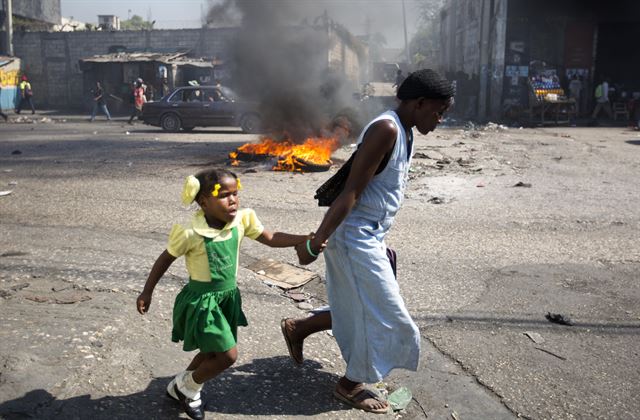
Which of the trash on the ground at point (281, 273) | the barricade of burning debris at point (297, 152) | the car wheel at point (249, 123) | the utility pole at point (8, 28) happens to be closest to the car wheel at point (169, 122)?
the car wheel at point (249, 123)

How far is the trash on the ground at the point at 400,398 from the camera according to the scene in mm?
2752

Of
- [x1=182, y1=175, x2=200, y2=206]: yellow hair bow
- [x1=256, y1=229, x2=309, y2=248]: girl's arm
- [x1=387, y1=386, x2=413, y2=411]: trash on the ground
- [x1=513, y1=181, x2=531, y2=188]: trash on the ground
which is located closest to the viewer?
[x1=182, y1=175, x2=200, y2=206]: yellow hair bow

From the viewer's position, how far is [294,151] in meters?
10.8

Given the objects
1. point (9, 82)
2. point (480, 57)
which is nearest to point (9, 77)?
point (9, 82)

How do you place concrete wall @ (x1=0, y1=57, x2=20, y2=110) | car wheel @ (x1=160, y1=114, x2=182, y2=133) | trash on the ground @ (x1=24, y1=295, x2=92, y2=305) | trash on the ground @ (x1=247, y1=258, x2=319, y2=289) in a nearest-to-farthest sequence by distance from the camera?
trash on the ground @ (x1=24, y1=295, x2=92, y2=305), trash on the ground @ (x1=247, y1=258, x2=319, y2=289), car wheel @ (x1=160, y1=114, x2=182, y2=133), concrete wall @ (x1=0, y1=57, x2=20, y2=110)

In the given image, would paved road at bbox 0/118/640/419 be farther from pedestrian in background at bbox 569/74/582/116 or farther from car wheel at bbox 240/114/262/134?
pedestrian in background at bbox 569/74/582/116

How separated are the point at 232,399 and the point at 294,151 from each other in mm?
8256

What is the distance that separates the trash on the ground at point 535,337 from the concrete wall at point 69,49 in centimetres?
2937

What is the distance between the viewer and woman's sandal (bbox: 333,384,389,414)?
2.67 metres

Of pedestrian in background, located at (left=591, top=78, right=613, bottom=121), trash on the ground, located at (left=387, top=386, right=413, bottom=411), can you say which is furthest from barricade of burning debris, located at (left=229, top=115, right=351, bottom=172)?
pedestrian in background, located at (left=591, top=78, right=613, bottom=121)

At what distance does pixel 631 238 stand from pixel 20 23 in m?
38.2

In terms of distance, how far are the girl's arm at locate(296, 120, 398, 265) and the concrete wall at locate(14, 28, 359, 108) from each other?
99.0ft

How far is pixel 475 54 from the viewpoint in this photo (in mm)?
26234

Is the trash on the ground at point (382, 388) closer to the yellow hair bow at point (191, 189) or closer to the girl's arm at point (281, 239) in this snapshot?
the girl's arm at point (281, 239)
